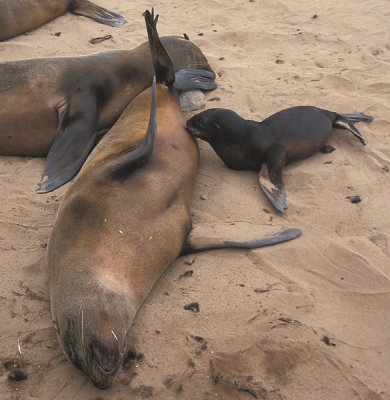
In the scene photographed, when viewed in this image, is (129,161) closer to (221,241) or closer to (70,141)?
(221,241)

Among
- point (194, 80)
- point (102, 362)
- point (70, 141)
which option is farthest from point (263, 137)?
point (102, 362)

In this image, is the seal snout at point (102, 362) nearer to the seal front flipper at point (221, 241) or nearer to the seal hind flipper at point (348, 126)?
the seal front flipper at point (221, 241)

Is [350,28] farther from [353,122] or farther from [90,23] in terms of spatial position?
[90,23]

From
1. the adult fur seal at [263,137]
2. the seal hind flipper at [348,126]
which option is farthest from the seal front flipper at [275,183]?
the seal hind flipper at [348,126]

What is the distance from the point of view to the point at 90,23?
623 cm

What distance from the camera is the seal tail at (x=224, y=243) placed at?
2855mm

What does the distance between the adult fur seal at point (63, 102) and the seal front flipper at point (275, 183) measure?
1.34m

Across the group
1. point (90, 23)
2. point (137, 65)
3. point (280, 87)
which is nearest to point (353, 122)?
point (280, 87)

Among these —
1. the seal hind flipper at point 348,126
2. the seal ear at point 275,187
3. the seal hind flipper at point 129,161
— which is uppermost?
the seal hind flipper at point 129,161

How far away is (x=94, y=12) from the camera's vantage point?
6422mm

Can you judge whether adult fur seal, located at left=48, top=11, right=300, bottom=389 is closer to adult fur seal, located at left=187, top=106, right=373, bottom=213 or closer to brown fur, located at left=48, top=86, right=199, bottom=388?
brown fur, located at left=48, top=86, right=199, bottom=388

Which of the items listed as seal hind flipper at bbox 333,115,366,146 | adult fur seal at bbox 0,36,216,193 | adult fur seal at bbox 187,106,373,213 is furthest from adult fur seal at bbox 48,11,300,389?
seal hind flipper at bbox 333,115,366,146

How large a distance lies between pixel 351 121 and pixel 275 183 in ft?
3.49

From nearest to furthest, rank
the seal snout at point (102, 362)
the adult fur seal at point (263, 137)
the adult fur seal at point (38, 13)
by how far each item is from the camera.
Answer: the seal snout at point (102, 362), the adult fur seal at point (263, 137), the adult fur seal at point (38, 13)
